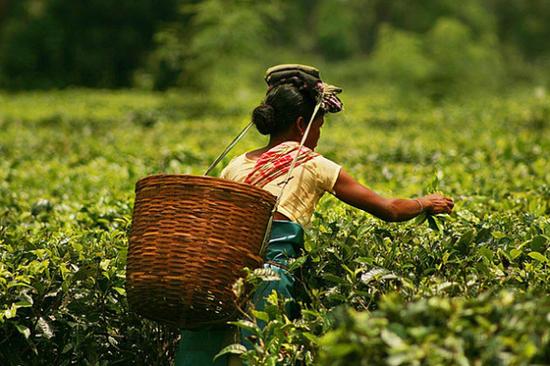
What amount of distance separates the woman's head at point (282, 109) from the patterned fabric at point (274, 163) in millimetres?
156

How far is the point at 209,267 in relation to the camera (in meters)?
3.01

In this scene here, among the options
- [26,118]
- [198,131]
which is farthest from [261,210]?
[26,118]

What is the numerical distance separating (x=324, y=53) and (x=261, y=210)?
51917mm

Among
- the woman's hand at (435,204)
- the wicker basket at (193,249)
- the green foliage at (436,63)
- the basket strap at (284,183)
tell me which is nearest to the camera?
the wicker basket at (193,249)

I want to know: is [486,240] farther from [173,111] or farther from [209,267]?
[173,111]

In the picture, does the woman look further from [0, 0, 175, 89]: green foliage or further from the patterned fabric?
[0, 0, 175, 89]: green foliage

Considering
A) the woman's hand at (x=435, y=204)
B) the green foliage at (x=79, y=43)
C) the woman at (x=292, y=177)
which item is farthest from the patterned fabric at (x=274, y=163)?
the green foliage at (x=79, y=43)

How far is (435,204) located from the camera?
362 cm

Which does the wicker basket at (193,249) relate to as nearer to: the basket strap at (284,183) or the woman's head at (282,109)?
the basket strap at (284,183)

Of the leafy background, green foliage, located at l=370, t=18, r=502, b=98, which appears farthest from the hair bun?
green foliage, located at l=370, t=18, r=502, b=98

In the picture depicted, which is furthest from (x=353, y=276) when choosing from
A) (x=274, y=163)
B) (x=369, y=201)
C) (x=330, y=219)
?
(x=330, y=219)

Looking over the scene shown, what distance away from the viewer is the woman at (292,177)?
337 centimetres

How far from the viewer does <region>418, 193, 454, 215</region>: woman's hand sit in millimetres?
3602

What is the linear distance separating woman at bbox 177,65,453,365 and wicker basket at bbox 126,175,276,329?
234 millimetres
